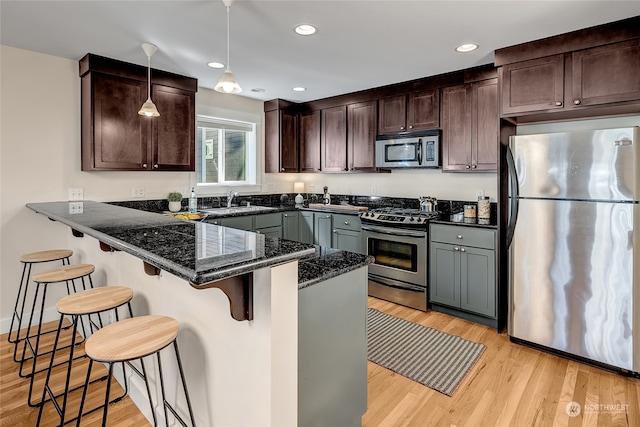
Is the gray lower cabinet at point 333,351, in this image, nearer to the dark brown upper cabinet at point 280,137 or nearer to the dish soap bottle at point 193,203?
the dish soap bottle at point 193,203

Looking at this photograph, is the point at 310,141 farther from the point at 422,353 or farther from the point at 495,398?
the point at 495,398

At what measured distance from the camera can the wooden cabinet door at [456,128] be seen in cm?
354

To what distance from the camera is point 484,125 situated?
11.2 feet

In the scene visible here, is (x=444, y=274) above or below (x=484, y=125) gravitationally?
below

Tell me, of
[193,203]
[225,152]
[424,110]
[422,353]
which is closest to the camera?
[422,353]

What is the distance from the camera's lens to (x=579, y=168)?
2512 mm

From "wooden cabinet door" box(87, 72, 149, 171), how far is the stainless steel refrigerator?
327 cm

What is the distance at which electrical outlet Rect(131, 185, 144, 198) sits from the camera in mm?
3693

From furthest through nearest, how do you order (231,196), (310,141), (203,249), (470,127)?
(310,141)
(231,196)
(470,127)
(203,249)

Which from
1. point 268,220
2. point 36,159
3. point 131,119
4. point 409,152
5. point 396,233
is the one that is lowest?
point 396,233

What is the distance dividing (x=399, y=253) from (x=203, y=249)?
2.78 m

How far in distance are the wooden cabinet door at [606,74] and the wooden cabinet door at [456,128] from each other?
100 centimetres

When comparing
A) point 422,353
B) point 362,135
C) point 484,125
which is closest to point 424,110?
point 484,125

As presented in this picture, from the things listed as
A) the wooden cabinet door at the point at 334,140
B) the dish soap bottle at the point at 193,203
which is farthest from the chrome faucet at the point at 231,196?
the wooden cabinet door at the point at 334,140
